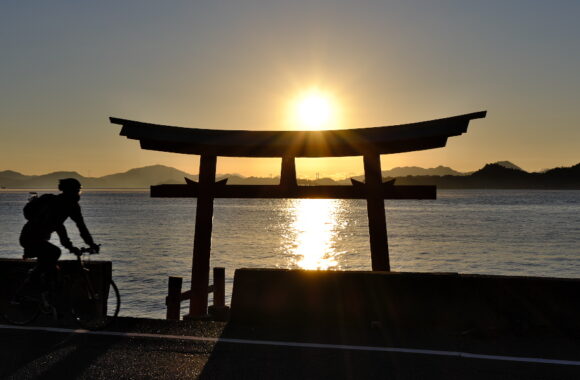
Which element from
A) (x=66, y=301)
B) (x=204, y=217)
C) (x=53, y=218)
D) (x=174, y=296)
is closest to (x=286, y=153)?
(x=204, y=217)

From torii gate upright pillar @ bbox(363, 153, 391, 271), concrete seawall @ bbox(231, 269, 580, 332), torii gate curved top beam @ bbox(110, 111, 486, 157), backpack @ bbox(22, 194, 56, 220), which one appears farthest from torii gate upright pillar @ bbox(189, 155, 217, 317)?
backpack @ bbox(22, 194, 56, 220)

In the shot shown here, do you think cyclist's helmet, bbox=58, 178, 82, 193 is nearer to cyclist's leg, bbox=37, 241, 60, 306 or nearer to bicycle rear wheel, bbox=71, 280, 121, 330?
cyclist's leg, bbox=37, 241, 60, 306

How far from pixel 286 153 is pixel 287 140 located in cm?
38

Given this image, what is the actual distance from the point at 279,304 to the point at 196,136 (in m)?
5.17

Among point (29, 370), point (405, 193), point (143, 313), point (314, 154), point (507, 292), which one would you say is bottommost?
point (143, 313)

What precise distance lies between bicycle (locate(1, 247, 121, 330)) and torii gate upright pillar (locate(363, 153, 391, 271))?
5304mm

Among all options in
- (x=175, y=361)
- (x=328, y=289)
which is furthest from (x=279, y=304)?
(x=175, y=361)

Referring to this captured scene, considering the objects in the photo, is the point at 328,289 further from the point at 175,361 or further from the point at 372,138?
the point at 372,138

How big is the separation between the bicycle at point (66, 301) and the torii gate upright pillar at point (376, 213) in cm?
530

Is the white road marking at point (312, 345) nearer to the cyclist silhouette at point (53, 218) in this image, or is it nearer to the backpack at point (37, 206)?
the cyclist silhouette at point (53, 218)

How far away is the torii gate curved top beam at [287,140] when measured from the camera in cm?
1138

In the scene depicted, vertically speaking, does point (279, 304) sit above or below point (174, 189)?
below

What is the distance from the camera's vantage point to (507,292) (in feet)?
25.3

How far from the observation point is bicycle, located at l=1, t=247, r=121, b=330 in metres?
8.00
